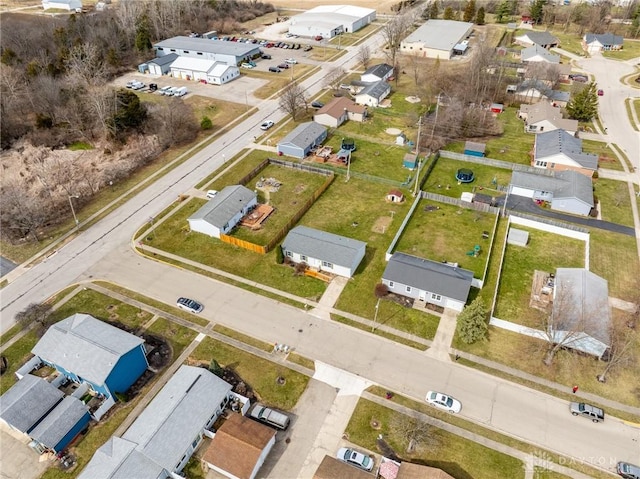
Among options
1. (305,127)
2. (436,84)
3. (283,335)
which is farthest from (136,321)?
(436,84)

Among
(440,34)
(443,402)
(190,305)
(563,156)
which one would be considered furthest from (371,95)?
(443,402)

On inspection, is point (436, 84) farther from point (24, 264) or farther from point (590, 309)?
point (24, 264)

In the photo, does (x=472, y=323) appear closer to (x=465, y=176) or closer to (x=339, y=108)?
(x=465, y=176)

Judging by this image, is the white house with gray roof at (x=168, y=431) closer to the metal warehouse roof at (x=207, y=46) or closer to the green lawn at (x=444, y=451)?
the green lawn at (x=444, y=451)

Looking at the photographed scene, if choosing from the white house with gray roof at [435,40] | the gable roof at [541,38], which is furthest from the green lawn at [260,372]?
the gable roof at [541,38]

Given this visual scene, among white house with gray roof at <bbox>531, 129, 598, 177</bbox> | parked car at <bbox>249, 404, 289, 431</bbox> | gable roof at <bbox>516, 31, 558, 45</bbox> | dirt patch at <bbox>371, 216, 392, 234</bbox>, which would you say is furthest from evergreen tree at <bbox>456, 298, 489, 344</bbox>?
gable roof at <bbox>516, 31, 558, 45</bbox>

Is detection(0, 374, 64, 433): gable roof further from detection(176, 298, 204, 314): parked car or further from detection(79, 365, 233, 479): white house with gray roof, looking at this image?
detection(176, 298, 204, 314): parked car

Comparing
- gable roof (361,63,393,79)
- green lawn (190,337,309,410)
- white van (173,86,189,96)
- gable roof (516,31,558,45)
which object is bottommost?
gable roof (516,31,558,45)
